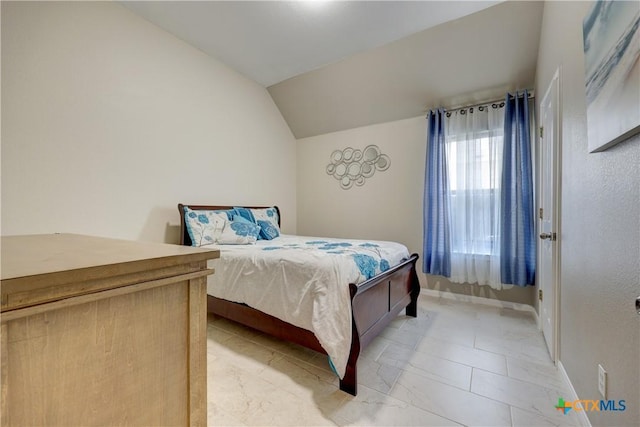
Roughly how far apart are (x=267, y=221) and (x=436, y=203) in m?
2.14

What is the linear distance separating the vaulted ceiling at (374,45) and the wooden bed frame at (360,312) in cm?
213

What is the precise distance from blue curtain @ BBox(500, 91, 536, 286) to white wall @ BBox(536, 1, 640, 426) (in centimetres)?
100

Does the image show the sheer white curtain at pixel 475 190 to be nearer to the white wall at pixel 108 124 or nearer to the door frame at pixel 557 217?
the door frame at pixel 557 217

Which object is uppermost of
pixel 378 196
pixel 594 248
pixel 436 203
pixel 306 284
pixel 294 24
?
pixel 294 24

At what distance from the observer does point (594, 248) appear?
1242mm

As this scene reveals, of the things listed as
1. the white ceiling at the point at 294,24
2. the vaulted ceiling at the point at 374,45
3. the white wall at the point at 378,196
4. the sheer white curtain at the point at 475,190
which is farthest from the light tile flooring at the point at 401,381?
the white ceiling at the point at 294,24

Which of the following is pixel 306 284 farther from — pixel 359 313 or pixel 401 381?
pixel 401 381

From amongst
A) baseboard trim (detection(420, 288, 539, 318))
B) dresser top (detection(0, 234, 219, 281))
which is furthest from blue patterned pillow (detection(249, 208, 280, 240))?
dresser top (detection(0, 234, 219, 281))

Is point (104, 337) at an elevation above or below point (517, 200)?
below

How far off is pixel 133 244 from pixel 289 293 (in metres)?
1.19

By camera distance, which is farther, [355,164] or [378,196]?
[355,164]

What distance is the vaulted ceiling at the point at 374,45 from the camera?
2494mm

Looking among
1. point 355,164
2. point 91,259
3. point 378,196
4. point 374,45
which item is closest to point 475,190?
point 378,196

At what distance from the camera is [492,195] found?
3.06 meters
